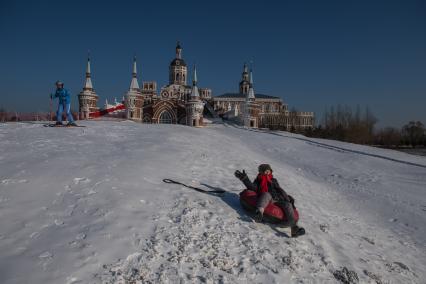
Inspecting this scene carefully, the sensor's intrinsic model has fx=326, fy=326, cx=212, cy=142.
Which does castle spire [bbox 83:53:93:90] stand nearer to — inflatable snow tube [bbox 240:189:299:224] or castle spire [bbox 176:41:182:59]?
castle spire [bbox 176:41:182:59]

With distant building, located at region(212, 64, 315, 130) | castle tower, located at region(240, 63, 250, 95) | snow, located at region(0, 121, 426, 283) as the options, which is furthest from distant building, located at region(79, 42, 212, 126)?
snow, located at region(0, 121, 426, 283)

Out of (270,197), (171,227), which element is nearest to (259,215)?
(270,197)

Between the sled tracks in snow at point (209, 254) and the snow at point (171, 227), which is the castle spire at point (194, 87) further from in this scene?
the sled tracks in snow at point (209, 254)

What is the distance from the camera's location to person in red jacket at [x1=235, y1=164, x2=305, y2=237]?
22.6 ft

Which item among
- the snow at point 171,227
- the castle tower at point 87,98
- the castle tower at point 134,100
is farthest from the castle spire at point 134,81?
the snow at point 171,227

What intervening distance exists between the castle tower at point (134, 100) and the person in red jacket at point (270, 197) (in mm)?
49055

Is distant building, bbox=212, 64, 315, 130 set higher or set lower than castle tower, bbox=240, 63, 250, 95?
lower

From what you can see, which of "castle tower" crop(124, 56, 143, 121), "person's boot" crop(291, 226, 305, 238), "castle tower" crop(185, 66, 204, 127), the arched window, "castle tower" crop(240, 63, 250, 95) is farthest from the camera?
"castle tower" crop(240, 63, 250, 95)

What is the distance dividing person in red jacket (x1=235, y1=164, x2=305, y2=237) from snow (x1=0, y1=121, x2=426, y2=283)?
0.23 meters

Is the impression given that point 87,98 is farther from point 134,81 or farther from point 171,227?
point 171,227

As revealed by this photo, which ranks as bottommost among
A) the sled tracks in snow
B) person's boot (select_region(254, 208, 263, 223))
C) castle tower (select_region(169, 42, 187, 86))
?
the sled tracks in snow

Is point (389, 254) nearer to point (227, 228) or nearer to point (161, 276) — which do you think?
point (227, 228)

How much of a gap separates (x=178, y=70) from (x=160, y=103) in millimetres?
17428

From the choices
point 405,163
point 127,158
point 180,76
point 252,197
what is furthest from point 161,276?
point 180,76
